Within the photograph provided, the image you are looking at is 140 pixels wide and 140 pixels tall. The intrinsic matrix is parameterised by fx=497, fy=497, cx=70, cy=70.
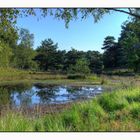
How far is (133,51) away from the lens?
6.04 meters

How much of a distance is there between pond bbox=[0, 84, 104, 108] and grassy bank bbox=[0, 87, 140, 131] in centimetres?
20

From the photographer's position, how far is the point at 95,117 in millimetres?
6414

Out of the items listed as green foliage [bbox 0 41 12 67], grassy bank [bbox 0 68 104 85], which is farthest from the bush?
green foliage [bbox 0 41 12 67]

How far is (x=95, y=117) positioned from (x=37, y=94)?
0.91 metres

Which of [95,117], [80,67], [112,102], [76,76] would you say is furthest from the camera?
[112,102]

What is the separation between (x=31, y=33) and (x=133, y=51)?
4.11 feet

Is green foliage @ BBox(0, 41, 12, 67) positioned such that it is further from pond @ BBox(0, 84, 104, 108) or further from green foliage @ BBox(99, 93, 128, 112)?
green foliage @ BBox(99, 93, 128, 112)

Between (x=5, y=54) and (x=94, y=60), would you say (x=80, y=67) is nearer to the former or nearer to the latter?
(x=94, y=60)

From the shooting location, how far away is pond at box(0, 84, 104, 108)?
6.52m

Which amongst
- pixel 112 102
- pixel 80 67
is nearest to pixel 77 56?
pixel 80 67

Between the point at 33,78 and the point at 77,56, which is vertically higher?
the point at 77,56
